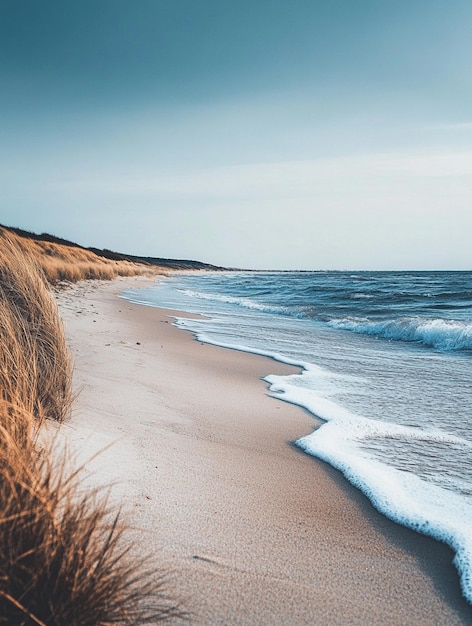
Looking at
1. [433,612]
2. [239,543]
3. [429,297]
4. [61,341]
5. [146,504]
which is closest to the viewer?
[433,612]

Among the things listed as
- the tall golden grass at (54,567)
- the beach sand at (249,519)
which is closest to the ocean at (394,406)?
the beach sand at (249,519)

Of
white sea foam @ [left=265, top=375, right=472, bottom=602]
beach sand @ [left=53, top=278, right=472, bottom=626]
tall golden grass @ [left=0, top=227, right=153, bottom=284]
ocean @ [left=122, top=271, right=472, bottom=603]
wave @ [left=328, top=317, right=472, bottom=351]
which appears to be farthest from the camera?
tall golden grass @ [left=0, top=227, right=153, bottom=284]

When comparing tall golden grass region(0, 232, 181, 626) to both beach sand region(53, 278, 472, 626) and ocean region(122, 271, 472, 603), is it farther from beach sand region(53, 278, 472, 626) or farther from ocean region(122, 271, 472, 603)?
ocean region(122, 271, 472, 603)

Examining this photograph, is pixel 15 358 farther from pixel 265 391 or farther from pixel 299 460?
pixel 265 391

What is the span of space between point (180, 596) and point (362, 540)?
0.90 meters

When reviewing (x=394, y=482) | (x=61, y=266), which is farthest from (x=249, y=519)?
(x=61, y=266)

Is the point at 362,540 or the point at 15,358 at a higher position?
the point at 15,358

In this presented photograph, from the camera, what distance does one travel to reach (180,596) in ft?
5.01

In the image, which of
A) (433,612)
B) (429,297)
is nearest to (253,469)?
(433,612)

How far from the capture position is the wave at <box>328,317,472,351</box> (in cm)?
877

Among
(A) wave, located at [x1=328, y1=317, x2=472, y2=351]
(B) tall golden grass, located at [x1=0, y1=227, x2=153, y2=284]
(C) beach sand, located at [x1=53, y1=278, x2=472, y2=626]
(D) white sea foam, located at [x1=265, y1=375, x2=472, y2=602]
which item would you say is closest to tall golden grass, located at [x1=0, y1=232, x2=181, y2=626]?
(C) beach sand, located at [x1=53, y1=278, x2=472, y2=626]

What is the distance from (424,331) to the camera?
9.49 metres

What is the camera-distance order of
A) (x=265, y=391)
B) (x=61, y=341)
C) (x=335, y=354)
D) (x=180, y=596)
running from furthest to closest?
(x=335, y=354) < (x=265, y=391) < (x=61, y=341) < (x=180, y=596)

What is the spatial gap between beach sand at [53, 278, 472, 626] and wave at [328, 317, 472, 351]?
574 cm
